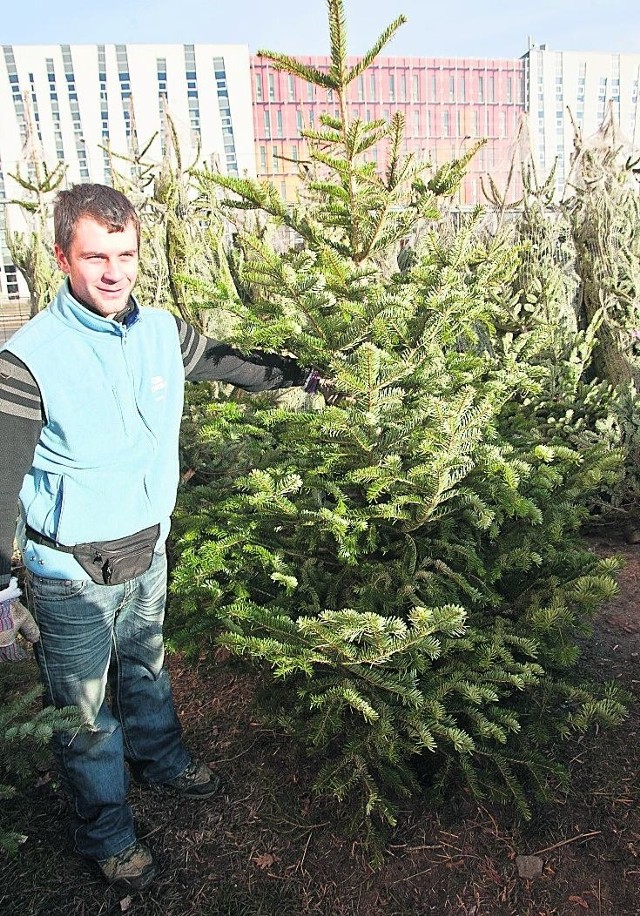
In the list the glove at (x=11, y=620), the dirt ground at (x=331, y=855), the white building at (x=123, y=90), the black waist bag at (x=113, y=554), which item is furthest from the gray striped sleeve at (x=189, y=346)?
Answer: the white building at (x=123, y=90)

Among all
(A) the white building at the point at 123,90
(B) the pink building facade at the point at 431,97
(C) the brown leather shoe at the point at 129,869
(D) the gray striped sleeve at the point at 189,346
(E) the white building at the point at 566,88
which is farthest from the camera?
(E) the white building at the point at 566,88

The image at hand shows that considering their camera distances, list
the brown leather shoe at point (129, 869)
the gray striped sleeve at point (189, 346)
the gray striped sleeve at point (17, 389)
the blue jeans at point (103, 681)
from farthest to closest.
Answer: the gray striped sleeve at point (189, 346) → the brown leather shoe at point (129, 869) → the blue jeans at point (103, 681) → the gray striped sleeve at point (17, 389)

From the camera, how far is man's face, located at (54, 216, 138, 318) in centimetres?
173

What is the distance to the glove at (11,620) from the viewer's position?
5.83 feet

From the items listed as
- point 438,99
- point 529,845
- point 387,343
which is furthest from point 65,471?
point 438,99

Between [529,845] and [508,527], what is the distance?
1105 millimetres

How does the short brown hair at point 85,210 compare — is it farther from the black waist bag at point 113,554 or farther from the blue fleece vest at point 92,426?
the black waist bag at point 113,554

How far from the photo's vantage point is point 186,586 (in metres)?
2.25

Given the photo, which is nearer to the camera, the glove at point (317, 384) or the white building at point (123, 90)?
the glove at point (317, 384)

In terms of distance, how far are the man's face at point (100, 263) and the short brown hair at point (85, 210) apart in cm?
1

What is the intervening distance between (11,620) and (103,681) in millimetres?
429

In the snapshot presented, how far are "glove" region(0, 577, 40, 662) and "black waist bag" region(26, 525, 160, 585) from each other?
0.17m

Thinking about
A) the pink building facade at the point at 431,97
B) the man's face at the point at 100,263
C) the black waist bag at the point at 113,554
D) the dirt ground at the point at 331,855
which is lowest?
the dirt ground at the point at 331,855

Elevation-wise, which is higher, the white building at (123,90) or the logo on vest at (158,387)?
the white building at (123,90)
